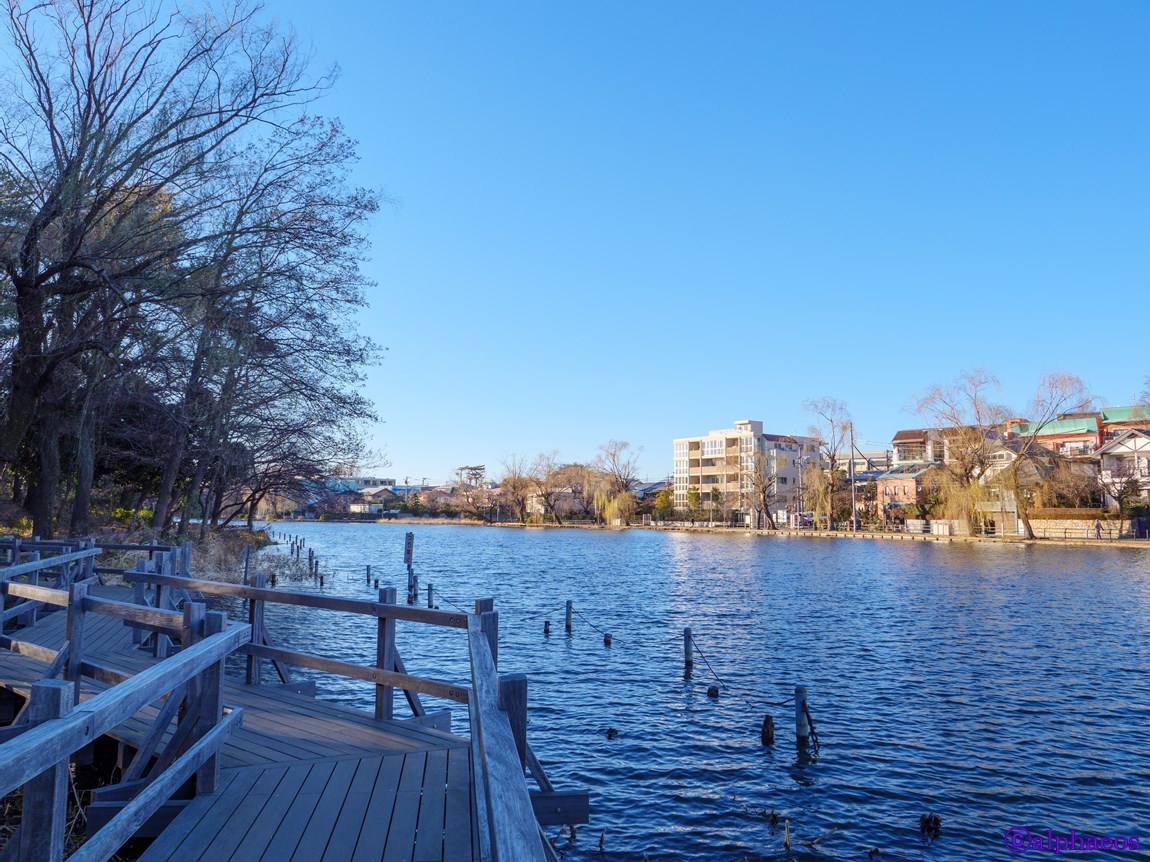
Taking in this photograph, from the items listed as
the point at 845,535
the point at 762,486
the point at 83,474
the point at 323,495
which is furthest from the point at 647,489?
the point at 83,474

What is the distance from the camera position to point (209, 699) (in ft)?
17.5

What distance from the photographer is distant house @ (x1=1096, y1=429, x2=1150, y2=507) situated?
72750 mm

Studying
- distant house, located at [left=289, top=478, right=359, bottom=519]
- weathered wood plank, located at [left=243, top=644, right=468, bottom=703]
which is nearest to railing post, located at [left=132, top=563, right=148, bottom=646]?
weathered wood plank, located at [left=243, top=644, right=468, bottom=703]

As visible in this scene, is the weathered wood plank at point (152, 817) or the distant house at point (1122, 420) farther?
the distant house at point (1122, 420)

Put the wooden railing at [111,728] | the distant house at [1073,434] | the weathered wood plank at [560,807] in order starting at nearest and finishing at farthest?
the wooden railing at [111,728] < the weathered wood plank at [560,807] < the distant house at [1073,434]

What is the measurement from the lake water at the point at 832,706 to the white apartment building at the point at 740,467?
73.2 metres

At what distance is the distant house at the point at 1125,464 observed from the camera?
2864 inches

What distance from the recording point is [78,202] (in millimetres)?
15172

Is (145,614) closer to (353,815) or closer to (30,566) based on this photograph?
(353,815)

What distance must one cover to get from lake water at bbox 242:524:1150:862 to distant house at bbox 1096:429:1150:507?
41246 millimetres

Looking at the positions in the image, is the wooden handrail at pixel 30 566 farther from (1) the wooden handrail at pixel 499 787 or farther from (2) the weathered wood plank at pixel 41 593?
(1) the wooden handrail at pixel 499 787

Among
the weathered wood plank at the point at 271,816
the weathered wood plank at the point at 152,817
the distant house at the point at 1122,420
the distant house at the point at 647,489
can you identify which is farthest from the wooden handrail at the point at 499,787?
the distant house at the point at 647,489

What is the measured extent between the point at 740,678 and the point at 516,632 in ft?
29.2

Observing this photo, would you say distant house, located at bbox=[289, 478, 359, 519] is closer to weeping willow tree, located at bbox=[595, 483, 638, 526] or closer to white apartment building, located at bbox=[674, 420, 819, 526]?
white apartment building, located at bbox=[674, 420, 819, 526]
